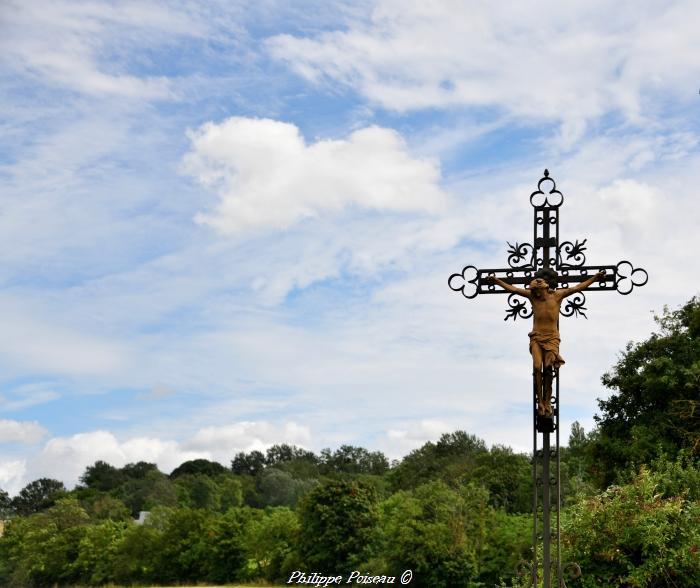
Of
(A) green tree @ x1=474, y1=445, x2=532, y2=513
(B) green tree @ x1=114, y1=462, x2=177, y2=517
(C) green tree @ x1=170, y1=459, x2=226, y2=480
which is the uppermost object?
(C) green tree @ x1=170, y1=459, x2=226, y2=480

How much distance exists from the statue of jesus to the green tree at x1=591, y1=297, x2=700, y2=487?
58.1 ft

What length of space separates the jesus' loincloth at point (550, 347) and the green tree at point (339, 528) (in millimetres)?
27564

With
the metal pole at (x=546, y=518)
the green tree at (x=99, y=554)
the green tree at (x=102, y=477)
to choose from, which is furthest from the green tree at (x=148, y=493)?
the metal pole at (x=546, y=518)

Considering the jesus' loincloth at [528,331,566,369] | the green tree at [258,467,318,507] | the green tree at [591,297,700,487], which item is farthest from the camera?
the green tree at [258,467,318,507]

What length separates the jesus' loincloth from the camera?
8.36m

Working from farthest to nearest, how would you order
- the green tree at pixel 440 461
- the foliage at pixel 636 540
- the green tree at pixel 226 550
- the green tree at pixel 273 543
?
the green tree at pixel 440 461 → the green tree at pixel 226 550 → the green tree at pixel 273 543 → the foliage at pixel 636 540

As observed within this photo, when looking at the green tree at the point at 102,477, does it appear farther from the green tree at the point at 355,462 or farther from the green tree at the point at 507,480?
the green tree at the point at 507,480

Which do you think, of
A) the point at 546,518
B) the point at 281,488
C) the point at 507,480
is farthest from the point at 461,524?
the point at 281,488

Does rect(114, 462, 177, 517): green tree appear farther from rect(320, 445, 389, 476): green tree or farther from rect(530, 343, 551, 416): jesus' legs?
rect(530, 343, 551, 416): jesus' legs

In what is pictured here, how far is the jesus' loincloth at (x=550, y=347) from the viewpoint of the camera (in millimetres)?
8359

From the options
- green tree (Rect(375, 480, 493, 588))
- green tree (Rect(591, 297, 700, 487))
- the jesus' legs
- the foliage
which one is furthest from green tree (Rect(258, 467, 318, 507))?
the jesus' legs

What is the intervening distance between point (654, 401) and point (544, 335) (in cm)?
2101

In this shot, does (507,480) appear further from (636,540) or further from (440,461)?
(636,540)

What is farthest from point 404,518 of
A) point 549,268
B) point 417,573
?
point 549,268
